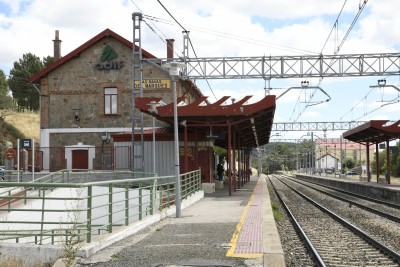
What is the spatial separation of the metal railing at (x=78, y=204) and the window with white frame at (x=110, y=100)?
24.2 ft

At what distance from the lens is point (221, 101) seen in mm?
24516

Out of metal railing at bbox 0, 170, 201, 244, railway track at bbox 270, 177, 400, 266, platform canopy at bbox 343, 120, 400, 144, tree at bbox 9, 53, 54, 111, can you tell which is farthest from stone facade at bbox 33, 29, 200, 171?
tree at bbox 9, 53, 54, 111

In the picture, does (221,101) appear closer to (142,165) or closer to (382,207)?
(142,165)

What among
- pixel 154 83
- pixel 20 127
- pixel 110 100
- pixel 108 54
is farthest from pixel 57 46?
pixel 20 127

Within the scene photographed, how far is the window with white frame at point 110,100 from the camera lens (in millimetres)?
35438

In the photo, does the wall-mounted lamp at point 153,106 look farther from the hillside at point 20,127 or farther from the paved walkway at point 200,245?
the hillside at point 20,127

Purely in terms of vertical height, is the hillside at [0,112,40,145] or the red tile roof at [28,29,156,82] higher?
the red tile roof at [28,29,156,82]

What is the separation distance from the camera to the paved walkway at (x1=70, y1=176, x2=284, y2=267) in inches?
322

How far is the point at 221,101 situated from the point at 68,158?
13805 mm

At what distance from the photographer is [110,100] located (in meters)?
35.7

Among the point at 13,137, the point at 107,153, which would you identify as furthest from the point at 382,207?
the point at 13,137

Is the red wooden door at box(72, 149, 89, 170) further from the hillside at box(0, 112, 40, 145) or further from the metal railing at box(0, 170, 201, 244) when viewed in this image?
the hillside at box(0, 112, 40, 145)

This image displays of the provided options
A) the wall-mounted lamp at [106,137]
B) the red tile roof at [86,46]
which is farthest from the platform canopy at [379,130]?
the wall-mounted lamp at [106,137]

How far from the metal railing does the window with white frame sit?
7.38m
